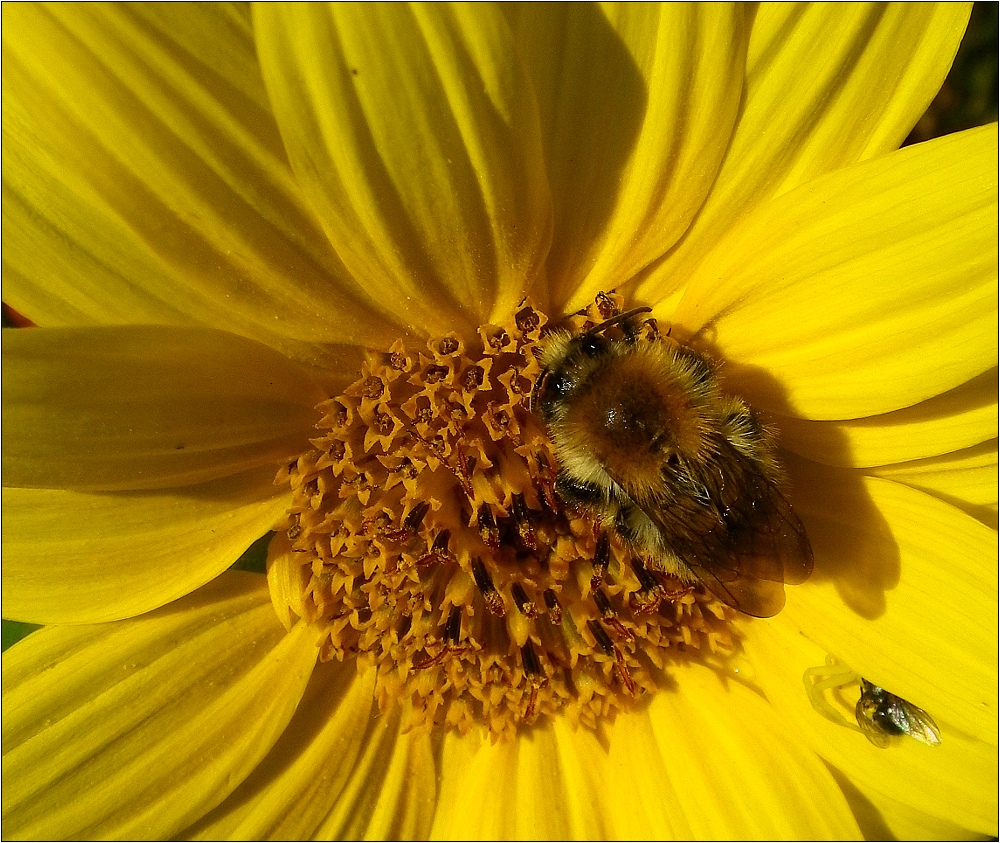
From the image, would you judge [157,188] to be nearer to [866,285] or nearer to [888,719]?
[866,285]

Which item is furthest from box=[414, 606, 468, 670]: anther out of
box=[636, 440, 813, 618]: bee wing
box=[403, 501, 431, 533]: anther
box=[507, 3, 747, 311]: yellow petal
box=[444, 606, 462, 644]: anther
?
box=[507, 3, 747, 311]: yellow petal

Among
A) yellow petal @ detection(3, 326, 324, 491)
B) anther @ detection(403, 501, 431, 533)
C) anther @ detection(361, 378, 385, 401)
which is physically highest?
yellow petal @ detection(3, 326, 324, 491)

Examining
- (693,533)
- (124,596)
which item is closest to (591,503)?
(693,533)

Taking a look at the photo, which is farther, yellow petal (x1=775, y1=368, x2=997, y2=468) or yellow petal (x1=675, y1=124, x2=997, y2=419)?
yellow petal (x1=775, y1=368, x2=997, y2=468)

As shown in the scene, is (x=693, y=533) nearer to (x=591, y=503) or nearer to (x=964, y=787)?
(x=591, y=503)

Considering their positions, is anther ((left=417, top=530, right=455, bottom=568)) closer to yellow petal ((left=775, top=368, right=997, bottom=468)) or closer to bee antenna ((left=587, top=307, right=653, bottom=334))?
bee antenna ((left=587, top=307, right=653, bottom=334))

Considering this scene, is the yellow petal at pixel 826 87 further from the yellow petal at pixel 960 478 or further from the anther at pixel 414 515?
the anther at pixel 414 515
